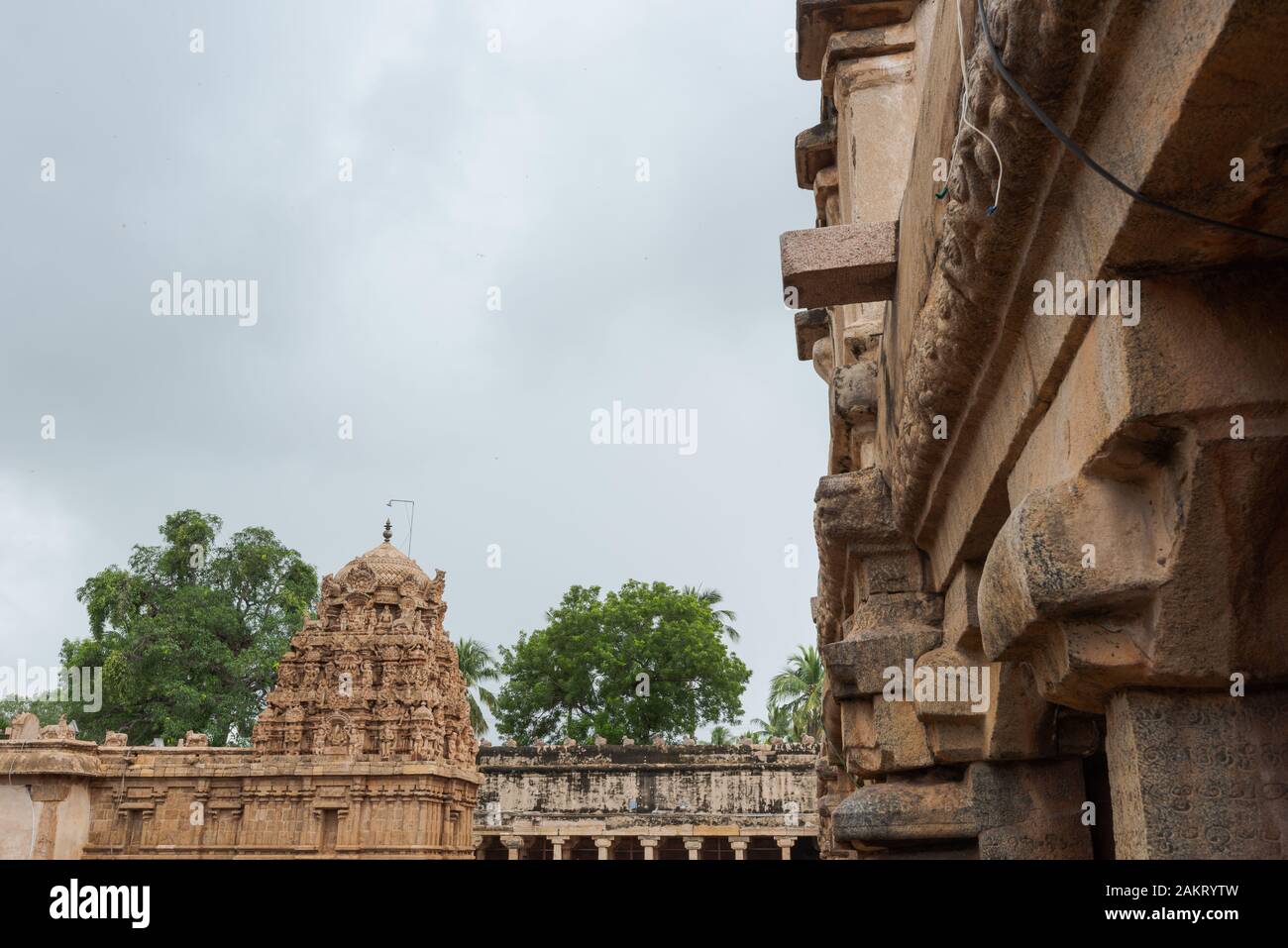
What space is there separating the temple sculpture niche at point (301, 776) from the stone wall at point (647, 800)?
378 cm

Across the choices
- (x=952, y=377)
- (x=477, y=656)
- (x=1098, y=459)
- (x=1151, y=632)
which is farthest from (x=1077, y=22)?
(x=477, y=656)

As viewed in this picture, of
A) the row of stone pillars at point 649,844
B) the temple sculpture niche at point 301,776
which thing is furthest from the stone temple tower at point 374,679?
the row of stone pillars at point 649,844

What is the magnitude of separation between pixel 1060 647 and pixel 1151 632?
7.7 inches

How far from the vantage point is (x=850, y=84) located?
5105 mm

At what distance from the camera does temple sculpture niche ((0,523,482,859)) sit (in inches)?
739

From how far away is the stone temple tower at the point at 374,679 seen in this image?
19.6 metres

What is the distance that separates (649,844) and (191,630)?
45.9 ft

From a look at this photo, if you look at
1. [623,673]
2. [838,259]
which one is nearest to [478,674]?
[623,673]

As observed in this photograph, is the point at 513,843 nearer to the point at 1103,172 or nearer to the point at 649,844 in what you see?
the point at 649,844

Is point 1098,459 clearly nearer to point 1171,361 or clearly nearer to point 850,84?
point 1171,361

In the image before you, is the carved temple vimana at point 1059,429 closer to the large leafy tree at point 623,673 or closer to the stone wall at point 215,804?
the stone wall at point 215,804

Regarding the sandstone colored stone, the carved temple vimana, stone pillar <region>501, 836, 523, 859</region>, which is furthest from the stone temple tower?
the sandstone colored stone

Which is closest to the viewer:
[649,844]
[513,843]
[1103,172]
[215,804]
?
[1103,172]

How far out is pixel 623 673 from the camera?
3145 centimetres
